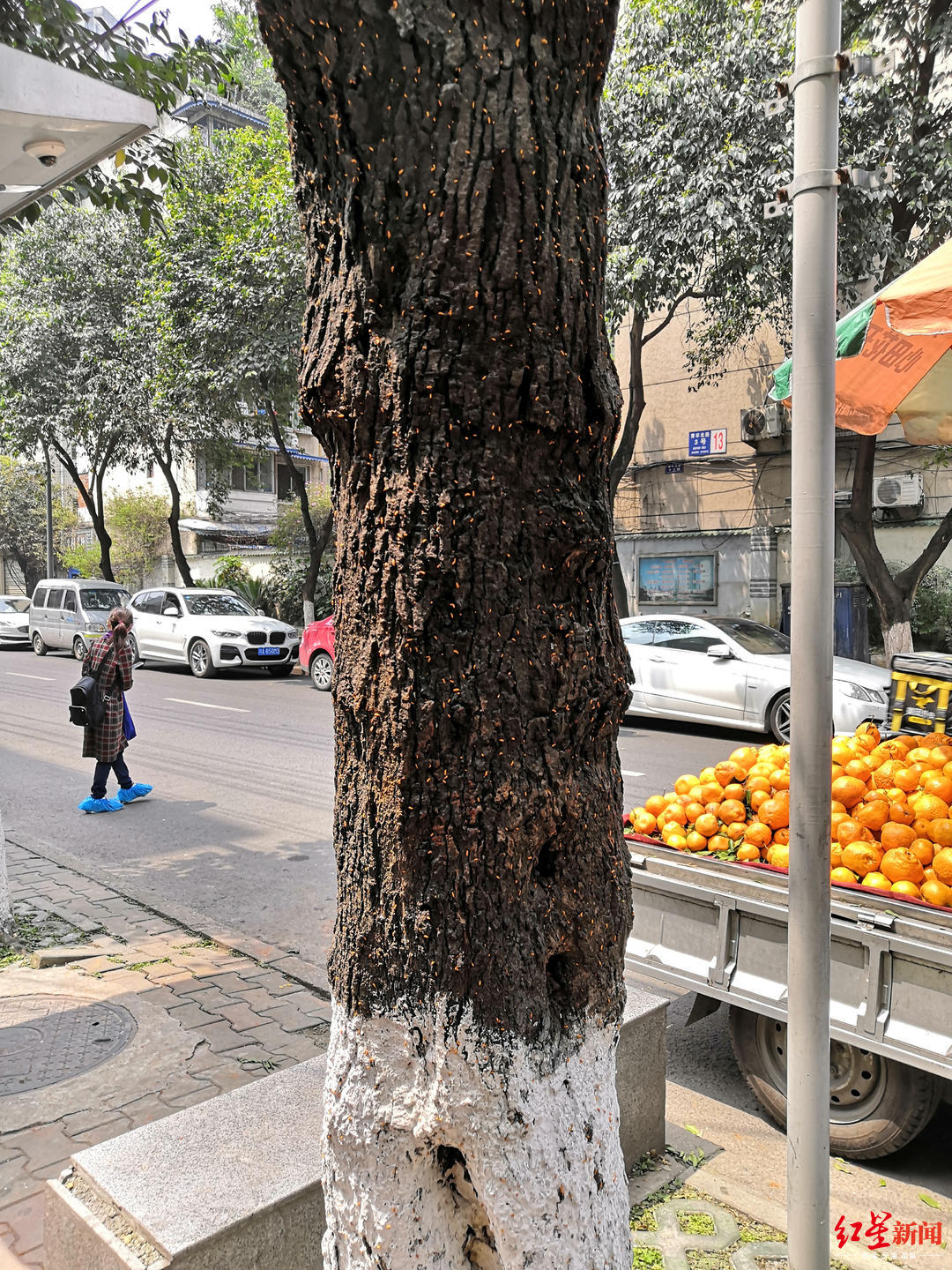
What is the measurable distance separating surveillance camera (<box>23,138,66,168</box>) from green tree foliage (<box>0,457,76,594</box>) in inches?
1349

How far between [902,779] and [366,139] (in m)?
3.38

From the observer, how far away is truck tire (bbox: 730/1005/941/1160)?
3.31 m

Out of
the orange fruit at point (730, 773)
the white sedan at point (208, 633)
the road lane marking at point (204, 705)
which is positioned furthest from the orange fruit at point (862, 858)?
the white sedan at point (208, 633)

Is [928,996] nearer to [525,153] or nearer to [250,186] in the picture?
[525,153]

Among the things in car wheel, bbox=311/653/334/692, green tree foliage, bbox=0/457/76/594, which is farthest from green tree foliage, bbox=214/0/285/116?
green tree foliage, bbox=0/457/76/594

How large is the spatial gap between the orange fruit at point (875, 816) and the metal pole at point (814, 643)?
1.59 meters

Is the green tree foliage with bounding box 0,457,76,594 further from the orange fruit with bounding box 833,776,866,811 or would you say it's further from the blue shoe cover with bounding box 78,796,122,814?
the orange fruit with bounding box 833,776,866,811

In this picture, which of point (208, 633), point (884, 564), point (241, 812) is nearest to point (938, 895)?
point (241, 812)

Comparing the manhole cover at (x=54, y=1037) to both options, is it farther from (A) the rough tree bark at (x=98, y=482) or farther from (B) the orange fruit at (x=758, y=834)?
(A) the rough tree bark at (x=98, y=482)

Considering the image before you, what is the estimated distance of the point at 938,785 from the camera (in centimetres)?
386

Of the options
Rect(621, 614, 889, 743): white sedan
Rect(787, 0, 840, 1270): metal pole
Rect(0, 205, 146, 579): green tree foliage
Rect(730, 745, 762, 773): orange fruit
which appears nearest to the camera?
Rect(787, 0, 840, 1270): metal pole

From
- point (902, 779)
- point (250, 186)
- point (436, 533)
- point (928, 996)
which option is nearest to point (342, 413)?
point (436, 533)

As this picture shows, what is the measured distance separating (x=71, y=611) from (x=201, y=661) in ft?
23.1

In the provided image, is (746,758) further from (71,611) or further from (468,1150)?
(71,611)
